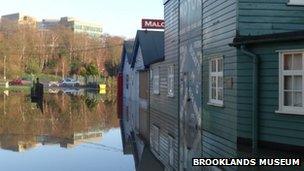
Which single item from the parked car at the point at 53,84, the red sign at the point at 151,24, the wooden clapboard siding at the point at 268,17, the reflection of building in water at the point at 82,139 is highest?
the red sign at the point at 151,24

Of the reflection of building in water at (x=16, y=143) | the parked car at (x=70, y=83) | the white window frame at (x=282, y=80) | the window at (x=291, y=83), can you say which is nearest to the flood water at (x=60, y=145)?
the reflection of building in water at (x=16, y=143)

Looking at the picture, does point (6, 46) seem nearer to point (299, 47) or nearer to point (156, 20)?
point (156, 20)

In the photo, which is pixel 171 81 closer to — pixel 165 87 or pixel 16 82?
pixel 165 87

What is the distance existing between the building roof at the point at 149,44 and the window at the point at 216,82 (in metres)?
18.2

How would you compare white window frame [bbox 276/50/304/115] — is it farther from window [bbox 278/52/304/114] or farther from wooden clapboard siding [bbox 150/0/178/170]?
wooden clapboard siding [bbox 150/0/178/170]

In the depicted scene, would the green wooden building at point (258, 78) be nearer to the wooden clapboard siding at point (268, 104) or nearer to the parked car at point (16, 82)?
the wooden clapboard siding at point (268, 104)

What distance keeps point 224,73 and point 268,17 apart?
6.62 ft

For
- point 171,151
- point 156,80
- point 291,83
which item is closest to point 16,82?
point 156,80

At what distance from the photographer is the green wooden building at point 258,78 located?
12.8 meters

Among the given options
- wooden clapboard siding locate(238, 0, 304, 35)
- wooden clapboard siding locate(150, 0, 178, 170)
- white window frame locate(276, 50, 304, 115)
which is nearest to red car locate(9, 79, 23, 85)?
wooden clapboard siding locate(150, 0, 178, 170)

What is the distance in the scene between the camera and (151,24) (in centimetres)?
4222

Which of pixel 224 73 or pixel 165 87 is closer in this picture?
pixel 224 73

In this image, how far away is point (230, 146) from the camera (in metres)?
13.4

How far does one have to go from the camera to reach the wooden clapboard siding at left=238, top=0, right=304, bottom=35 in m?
14.1
